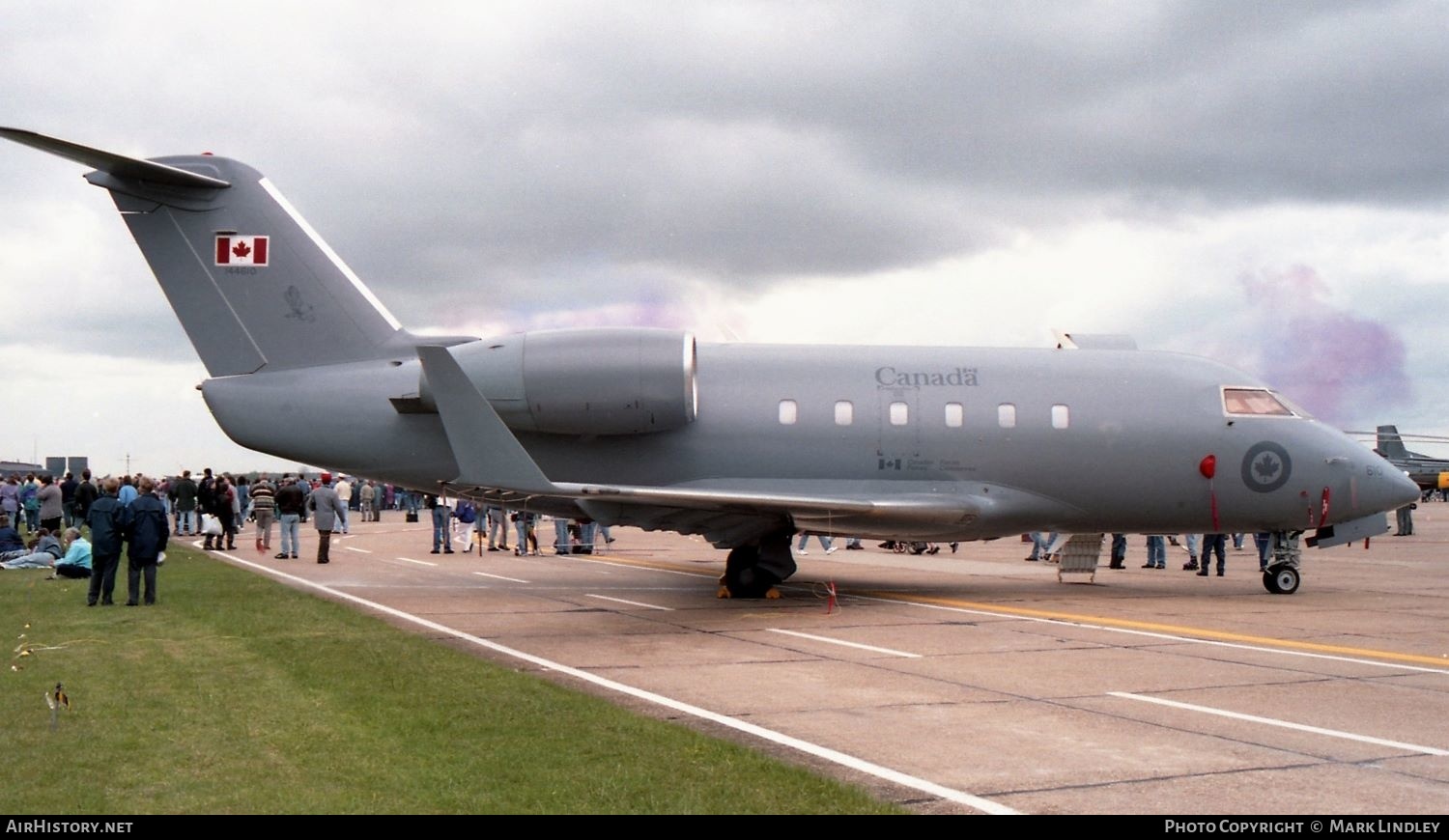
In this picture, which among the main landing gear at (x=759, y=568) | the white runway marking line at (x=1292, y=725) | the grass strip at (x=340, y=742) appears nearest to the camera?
the grass strip at (x=340, y=742)

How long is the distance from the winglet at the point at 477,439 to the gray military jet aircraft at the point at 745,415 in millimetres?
3659

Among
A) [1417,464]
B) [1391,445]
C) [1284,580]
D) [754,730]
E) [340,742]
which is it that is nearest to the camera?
[340,742]

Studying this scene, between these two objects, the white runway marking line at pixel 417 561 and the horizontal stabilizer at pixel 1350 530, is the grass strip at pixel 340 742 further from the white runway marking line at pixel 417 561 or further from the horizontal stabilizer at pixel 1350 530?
the horizontal stabilizer at pixel 1350 530

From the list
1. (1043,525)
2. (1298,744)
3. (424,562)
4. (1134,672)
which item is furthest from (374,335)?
(1298,744)

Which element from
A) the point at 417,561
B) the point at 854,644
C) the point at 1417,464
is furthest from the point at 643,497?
the point at 1417,464

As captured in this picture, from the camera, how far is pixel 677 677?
10.9 m

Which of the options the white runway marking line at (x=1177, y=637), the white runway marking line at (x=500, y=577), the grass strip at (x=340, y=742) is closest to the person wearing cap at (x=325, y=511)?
the white runway marking line at (x=500, y=577)

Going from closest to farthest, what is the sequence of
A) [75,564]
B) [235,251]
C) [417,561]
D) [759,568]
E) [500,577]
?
[759,568] → [235,251] → [75,564] → [500,577] → [417,561]

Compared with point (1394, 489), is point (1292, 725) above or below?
below

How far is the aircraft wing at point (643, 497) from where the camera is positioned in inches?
529

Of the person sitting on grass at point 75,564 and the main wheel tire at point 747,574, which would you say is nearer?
the main wheel tire at point 747,574

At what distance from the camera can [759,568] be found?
59.2 feet

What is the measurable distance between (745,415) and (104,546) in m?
9.17

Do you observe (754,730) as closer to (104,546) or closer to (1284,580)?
(104,546)
